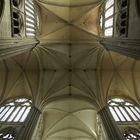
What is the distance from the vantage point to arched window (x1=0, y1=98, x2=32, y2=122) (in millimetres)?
17422

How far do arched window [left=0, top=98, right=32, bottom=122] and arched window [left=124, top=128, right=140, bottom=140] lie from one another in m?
6.68

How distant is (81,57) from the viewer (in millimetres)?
21797

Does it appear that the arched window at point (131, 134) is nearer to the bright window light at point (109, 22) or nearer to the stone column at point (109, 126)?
the stone column at point (109, 126)

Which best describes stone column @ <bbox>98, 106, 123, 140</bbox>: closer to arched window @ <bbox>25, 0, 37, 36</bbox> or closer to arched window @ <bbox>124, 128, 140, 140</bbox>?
arched window @ <bbox>124, 128, 140, 140</bbox>

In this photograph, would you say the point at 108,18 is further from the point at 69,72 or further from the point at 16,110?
the point at 16,110

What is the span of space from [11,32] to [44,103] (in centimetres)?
766

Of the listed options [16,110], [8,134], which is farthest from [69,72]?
[8,134]

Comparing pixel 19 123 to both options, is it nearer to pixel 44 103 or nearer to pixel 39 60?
pixel 44 103

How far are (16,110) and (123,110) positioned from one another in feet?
25.5

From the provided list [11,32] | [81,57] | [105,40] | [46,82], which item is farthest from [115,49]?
[46,82]

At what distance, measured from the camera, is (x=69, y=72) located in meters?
22.2

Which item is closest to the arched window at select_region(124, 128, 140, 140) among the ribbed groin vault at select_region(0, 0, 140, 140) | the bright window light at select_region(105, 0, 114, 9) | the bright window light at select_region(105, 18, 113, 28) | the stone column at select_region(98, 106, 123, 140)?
the stone column at select_region(98, 106, 123, 140)

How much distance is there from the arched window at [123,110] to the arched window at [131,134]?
3.61 ft

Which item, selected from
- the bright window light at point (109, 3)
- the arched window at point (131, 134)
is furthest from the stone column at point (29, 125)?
the bright window light at point (109, 3)
